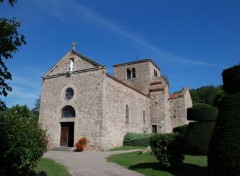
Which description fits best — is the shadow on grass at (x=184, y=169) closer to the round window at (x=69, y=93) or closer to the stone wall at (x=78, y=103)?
the stone wall at (x=78, y=103)

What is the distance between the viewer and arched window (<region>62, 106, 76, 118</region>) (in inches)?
916

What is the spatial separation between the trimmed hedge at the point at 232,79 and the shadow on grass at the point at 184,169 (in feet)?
12.2

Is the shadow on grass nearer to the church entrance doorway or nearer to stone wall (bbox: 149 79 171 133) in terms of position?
the church entrance doorway

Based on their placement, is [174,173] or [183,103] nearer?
[174,173]

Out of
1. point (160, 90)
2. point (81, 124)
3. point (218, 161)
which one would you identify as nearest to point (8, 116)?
point (218, 161)

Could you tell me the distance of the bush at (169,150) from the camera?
36.5ft

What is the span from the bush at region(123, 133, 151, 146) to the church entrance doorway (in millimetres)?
5290

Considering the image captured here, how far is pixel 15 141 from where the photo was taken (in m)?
8.91

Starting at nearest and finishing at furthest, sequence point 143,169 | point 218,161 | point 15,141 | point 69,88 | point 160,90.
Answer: point 218,161, point 15,141, point 143,169, point 69,88, point 160,90

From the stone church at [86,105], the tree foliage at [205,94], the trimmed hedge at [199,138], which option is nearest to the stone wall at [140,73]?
the stone church at [86,105]

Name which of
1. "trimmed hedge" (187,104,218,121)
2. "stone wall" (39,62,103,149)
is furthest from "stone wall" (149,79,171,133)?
"trimmed hedge" (187,104,218,121)

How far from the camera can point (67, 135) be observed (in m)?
23.1

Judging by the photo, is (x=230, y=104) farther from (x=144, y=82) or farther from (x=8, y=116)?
(x=144, y=82)

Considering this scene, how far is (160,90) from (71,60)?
13.1m
